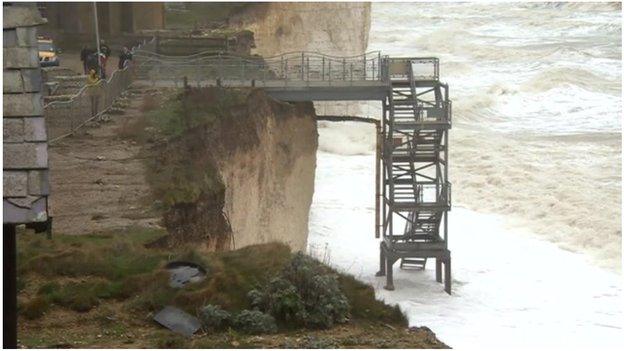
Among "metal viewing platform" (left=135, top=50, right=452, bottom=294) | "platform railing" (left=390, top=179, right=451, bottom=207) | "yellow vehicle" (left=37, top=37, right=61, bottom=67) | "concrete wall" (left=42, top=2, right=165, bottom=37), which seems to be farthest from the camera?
"concrete wall" (left=42, top=2, right=165, bottom=37)

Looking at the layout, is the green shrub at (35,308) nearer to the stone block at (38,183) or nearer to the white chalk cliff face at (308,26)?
the stone block at (38,183)

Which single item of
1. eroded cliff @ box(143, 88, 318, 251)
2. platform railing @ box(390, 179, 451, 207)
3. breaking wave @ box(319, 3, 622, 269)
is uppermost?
eroded cliff @ box(143, 88, 318, 251)

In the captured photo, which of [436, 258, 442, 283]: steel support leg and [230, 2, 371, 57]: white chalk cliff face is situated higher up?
[230, 2, 371, 57]: white chalk cliff face

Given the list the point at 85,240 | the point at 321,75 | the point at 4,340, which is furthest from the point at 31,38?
the point at 321,75

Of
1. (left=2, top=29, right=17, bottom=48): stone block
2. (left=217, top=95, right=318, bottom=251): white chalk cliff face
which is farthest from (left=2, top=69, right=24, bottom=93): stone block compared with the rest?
(left=217, top=95, right=318, bottom=251): white chalk cliff face

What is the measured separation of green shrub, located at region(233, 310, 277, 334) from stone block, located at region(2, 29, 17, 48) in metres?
6.64

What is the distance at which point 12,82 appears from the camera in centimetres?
949

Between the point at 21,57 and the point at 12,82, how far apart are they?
21cm

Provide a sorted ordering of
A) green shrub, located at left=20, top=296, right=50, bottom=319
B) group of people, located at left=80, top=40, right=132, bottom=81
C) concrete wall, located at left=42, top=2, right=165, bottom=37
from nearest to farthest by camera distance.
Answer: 1. green shrub, located at left=20, top=296, right=50, bottom=319
2. group of people, located at left=80, top=40, right=132, bottom=81
3. concrete wall, located at left=42, top=2, right=165, bottom=37

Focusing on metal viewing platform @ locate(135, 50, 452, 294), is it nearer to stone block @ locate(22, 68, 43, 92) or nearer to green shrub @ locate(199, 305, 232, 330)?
green shrub @ locate(199, 305, 232, 330)

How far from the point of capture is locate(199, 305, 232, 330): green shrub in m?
15.6

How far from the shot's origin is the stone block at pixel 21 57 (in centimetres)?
951

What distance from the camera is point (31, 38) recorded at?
9602mm

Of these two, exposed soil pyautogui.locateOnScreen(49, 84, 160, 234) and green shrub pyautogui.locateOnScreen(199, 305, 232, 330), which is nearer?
green shrub pyautogui.locateOnScreen(199, 305, 232, 330)
